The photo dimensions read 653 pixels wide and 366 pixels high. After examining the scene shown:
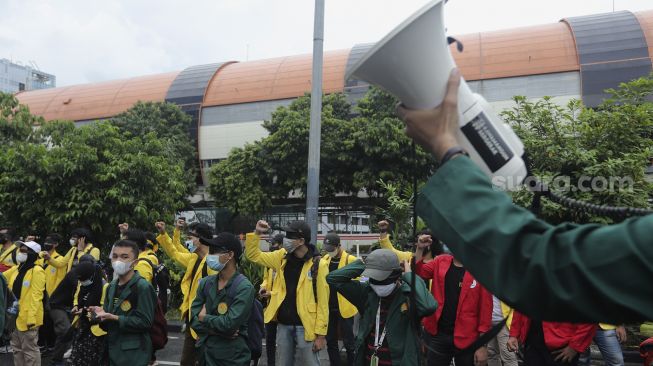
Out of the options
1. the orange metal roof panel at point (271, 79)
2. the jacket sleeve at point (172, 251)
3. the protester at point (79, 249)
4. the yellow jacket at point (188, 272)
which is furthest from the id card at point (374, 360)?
the orange metal roof panel at point (271, 79)

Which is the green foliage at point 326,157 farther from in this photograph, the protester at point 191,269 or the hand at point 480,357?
the hand at point 480,357

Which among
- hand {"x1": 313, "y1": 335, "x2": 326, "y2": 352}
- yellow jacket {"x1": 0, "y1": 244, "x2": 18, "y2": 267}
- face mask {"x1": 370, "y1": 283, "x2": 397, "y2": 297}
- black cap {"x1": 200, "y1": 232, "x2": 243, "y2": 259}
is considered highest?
black cap {"x1": 200, "y1": 232, "x2": 243, "y2": 259}

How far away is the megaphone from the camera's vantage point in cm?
124

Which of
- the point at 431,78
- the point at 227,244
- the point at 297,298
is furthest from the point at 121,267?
the point at 431,78

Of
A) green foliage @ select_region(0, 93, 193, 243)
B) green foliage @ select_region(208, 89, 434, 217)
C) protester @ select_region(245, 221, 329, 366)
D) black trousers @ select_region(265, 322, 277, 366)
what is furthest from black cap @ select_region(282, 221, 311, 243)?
green foliage @ select_region(208, 89, 434, 217)

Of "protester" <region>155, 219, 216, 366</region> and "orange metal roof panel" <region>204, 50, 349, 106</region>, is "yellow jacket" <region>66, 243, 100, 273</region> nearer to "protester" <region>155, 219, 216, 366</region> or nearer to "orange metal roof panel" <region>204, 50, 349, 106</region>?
"protester" <region>155, 219, 216, 366</region>

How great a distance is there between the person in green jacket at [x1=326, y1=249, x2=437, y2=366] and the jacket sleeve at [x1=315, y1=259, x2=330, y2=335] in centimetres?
132

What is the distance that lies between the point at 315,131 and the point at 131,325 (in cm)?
441

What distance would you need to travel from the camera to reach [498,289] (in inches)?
41.8

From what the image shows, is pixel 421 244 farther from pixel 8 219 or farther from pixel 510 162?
pixel 8 219

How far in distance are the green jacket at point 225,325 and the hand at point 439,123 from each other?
133 inches

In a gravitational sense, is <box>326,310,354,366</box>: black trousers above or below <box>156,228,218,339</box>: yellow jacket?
below

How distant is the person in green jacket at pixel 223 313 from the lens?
14.2 ft

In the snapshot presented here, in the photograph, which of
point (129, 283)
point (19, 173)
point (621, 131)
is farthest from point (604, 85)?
point (129, 283)
